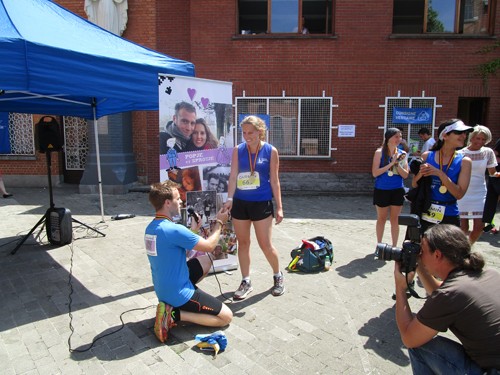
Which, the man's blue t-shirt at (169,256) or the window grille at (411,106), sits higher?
the window grille at (411,106)

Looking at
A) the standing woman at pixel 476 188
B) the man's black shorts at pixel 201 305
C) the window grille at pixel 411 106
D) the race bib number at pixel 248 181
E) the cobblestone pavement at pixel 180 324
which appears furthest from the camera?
the window grille at pixel 411 106

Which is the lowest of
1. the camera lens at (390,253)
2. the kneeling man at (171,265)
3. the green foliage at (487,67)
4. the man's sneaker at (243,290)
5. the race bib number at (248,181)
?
the man's sneaker at (243,290)

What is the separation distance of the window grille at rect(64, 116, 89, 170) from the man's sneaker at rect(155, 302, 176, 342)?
9923mm

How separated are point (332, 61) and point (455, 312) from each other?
9.69 meters

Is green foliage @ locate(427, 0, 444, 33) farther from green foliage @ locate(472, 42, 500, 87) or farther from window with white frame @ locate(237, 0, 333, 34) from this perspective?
window with white frame @ locate(237, 0, 333, 34)

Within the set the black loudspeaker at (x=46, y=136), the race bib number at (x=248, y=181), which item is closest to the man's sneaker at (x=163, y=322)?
the race bib number at (x=248, y=181)

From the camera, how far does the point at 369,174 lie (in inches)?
414

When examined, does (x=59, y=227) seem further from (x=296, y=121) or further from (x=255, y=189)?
(x=296, y=121)

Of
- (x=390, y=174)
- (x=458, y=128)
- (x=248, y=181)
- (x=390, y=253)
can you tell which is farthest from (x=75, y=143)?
(x=390, y=253)

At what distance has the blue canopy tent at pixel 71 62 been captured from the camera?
3320 mm

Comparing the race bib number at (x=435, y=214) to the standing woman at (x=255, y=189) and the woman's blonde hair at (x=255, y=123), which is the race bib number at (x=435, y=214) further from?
the woman's blonde hair at (x=255, y=123)

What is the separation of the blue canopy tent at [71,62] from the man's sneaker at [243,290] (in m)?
2.80

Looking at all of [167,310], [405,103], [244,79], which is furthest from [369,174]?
[167,310]

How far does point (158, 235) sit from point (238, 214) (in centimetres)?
108
